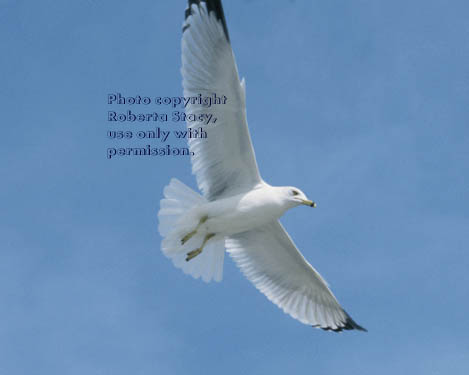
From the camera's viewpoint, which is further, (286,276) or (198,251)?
(286,276)

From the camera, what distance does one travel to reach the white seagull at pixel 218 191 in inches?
252

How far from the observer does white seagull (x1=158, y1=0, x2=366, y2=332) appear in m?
6.40

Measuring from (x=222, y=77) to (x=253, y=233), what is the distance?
1.63m

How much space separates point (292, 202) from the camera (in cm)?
653

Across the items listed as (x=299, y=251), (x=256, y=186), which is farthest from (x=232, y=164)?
(x=299, y=251)

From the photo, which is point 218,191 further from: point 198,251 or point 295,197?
point 295,197

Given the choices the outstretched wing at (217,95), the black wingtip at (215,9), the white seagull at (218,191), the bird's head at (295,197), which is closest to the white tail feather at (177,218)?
the white seagull at (218,191)

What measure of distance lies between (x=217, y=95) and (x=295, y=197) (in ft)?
3.65

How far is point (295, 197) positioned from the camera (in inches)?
257

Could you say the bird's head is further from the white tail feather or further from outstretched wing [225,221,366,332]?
the white tail feather

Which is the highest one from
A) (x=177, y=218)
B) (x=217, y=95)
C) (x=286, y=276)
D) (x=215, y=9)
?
(x=215, y=9)

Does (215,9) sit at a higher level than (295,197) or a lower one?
higher

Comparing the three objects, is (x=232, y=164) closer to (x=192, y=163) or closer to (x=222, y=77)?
(x=192, y=163)

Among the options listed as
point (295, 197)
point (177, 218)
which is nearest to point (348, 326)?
point (295, 197)
